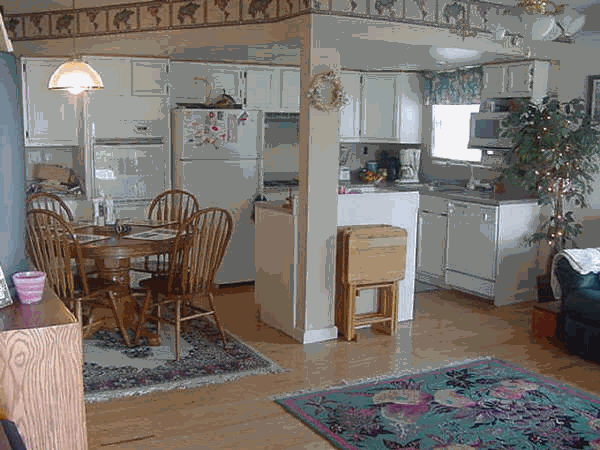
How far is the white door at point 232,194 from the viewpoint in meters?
6.19

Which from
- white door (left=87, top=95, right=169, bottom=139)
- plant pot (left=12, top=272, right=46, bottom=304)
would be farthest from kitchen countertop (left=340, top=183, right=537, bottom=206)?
plant pot (left=12, top=272, right=46, bottom=304)

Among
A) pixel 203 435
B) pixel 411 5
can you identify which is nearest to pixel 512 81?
pixel 411 5

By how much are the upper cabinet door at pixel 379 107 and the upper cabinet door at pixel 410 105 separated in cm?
8

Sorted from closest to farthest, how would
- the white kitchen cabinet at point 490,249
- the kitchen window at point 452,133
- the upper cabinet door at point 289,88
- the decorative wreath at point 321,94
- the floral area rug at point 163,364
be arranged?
1. the floral area rug at point 163,364
2. the decorative wreath at point 321,94
3. the white kitchen cabinet at point 490,249
4. the upper cabinet door at point 289,88
5. the kitchen window at point 452,133

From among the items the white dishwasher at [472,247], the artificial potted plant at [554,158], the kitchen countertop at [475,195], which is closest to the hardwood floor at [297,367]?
the white dishwasher at [472,247]

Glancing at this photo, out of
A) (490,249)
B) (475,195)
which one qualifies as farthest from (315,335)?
(475,195)

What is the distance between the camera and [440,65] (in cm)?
686

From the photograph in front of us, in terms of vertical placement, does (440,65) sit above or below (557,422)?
above

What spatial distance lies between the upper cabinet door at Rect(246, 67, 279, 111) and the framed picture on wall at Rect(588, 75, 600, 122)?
9.39 ft

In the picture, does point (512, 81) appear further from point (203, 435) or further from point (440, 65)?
point (203, 435)

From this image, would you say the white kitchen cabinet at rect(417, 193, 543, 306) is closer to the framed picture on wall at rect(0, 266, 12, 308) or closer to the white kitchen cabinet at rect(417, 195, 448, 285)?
the white kitchen cabinet at rect(417, 195, 448, 285)

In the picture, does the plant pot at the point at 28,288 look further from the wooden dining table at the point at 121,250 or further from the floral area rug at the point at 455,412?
the wooden dining table at the point at 121,250

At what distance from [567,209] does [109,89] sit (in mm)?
4212

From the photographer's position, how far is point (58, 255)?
4.12 metres
